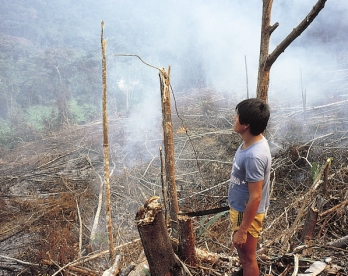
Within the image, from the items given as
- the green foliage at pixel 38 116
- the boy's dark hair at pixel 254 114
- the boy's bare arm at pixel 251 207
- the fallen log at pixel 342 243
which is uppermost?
the green foliage at pixel 38 116

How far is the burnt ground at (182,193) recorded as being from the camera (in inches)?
97.3

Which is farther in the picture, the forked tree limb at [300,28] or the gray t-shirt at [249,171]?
the forked tree limb at [300,28]

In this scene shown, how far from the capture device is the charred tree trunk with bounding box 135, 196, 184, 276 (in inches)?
56.8

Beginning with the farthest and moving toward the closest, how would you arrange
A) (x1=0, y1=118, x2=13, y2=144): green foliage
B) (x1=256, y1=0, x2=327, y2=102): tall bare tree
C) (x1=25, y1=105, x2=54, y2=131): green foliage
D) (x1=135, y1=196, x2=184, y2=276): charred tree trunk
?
(x1=25, y1=105, x2=54, y2=131): green foliage, (x1=0, y1=118, x2=13, y2=144): green foliage, (x1=256, y1=0, x2=327, y2=102): tall bare tree, (x1=135, y1=196, x2=184, y2=276): charred tree trunk

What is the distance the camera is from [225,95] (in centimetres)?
880

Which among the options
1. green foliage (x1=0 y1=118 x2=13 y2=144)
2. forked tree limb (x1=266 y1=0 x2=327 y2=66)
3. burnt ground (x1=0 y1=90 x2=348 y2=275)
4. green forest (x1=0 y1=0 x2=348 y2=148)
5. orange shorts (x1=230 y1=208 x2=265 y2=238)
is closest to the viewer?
orange shorts (x1=230 y1=208 x2=265 y2=238)

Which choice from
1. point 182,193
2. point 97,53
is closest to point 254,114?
point 182,193

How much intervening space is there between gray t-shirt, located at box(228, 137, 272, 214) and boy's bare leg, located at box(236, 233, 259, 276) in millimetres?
215

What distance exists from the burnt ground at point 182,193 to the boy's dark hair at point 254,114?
81cm

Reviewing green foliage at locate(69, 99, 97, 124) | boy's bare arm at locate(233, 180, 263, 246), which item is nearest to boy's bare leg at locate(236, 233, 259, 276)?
boy's bare arm at locate(233, 180, 263, 246)

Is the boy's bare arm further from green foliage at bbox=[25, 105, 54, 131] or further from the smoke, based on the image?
green foliage at bbox=[25, 105, 54, 131]

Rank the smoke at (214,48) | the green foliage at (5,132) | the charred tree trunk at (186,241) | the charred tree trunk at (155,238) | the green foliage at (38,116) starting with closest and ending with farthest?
1. the charred tree trunk at (155,238)
2. the charred tree trunk at (186,241)
3. the green foliage at (5,132)
4. the smoke at (214,48)
5. the green foliage at (38,116)

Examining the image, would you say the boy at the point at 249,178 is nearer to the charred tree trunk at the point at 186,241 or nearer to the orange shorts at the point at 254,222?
the orange shorts at the point at 254,222

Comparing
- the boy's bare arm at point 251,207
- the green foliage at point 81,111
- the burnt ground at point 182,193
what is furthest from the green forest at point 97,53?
the boy's bare arm at point 251,207
